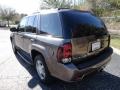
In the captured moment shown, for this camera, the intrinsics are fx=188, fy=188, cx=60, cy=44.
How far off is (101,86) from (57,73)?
134cm

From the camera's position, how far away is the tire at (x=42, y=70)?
464 centimetres

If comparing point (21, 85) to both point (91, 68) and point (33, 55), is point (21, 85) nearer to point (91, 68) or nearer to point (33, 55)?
point (33, 55)

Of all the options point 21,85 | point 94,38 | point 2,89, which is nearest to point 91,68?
point 94,38

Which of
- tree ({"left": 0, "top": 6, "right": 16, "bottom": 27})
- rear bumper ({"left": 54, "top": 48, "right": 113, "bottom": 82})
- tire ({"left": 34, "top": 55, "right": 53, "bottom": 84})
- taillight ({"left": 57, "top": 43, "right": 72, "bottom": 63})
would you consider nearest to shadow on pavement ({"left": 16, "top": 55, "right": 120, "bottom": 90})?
tire ({"left": 34, "top": 55, "right": 53, "bottom": 84})

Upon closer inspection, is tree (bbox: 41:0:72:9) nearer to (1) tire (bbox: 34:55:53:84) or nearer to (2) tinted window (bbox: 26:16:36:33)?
(2) tinted window (bbox: 26:16:36:33)

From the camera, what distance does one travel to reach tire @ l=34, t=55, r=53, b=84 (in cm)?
464

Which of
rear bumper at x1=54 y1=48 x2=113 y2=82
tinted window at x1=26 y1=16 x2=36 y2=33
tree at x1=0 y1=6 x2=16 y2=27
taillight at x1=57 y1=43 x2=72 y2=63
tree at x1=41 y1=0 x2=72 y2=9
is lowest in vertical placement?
tree at x1=0 y1=6 x2=16 y2=27

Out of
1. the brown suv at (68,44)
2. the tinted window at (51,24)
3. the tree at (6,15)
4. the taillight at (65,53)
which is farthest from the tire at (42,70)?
the tree at (6,15)

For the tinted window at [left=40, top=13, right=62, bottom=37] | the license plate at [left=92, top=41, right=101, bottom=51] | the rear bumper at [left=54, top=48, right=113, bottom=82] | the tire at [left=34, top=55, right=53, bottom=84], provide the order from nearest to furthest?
the rear bumper at [left=54, top=48, right=113, bottom=82] → the tinted window at [left=40, top=13, right=62, bottom=37] → the license plate at [left=92, top=41, right=101, bottom=51] → the tire at [left=34, top=55, right=53, bottom=84]

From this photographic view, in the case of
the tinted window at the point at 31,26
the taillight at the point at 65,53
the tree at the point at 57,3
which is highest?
the tree at the point at 57,3

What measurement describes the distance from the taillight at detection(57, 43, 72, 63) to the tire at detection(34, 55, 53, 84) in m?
0.82

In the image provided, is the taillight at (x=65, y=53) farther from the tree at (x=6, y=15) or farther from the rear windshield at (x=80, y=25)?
the tree at (x=6, y=15)

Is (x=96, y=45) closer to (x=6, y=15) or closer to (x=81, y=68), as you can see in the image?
(x=81, y=68)

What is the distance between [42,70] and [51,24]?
4.21ft
